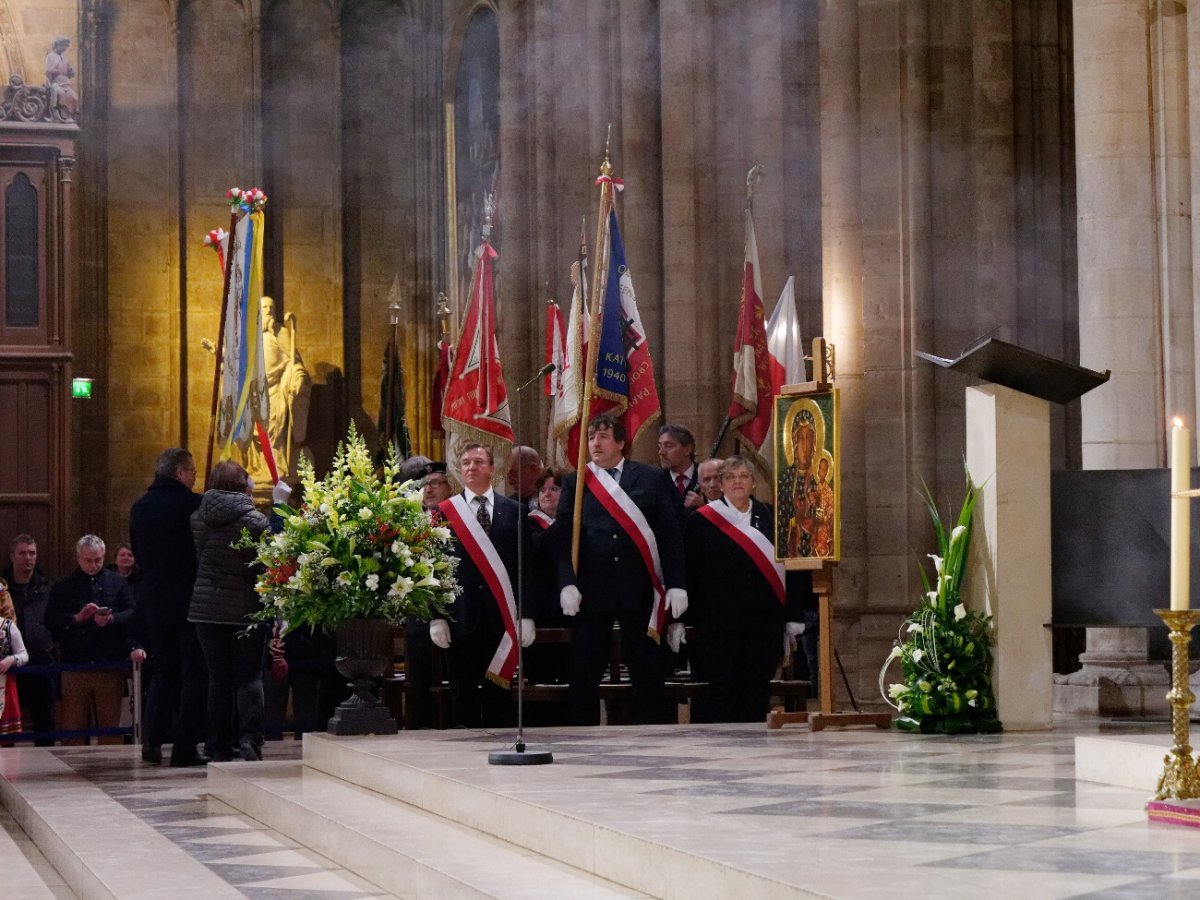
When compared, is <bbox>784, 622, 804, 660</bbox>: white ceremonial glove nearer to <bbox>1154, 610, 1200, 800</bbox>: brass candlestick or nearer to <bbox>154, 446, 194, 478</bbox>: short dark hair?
<bbox>154, 446, 194, 478</bbox>: short dark hair

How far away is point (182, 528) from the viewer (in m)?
10.0

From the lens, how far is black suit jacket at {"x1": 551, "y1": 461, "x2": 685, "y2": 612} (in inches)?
379

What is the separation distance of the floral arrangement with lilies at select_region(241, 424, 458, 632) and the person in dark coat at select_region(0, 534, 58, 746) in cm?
306

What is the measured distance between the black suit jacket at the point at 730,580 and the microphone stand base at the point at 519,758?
260 cm

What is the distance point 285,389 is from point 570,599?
13.0 m

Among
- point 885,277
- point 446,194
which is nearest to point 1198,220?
point 885,277

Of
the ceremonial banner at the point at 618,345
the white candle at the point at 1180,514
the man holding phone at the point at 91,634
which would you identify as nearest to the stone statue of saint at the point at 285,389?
the man holding phone at the point at 91,634

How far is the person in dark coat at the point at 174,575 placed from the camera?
32.6ft

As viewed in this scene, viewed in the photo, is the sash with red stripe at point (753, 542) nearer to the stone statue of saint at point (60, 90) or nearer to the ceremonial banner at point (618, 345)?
the ceremonial banner at point (618, 345)

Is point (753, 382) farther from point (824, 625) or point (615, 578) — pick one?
point (824, 625)

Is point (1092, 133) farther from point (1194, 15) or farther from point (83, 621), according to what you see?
point (83, 621)

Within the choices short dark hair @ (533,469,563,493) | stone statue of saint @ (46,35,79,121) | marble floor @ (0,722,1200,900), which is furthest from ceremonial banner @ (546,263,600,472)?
stone statue of saint @ (46,35,79,121)

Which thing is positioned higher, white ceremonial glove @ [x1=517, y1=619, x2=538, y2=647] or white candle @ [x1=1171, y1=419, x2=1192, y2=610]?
white candle @ [x1=1171, y1=419, x2=1192, y2=610]

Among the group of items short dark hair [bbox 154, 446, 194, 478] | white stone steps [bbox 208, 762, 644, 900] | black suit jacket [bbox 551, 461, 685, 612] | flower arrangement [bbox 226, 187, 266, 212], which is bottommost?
white stone steps [bbox 208, 762, 644, 900]
